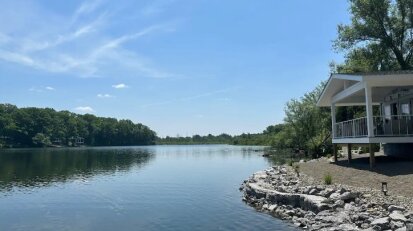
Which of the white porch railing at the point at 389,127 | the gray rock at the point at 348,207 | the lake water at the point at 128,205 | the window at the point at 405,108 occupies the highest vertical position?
the window at the point at 405,108

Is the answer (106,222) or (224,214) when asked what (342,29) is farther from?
(106,222)

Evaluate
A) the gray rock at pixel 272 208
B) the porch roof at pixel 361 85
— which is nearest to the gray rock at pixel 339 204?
the gray rock at pixel 272 208

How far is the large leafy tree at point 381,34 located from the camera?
38406 mm

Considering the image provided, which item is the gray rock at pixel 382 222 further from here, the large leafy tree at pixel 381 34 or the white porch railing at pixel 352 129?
the large leafy tree at pixel 381 34

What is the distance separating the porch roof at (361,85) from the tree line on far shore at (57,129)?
124 metres

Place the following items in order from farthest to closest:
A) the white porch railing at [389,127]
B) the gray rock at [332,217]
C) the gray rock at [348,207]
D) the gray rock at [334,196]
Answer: the white porch railing at [389,127] → the gray rock at [334,196] → the gray rock at [348,207] → the gray rock at [332,217]

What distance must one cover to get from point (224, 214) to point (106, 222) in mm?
5051

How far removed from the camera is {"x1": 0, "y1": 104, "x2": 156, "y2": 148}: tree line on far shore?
137125 millimetres

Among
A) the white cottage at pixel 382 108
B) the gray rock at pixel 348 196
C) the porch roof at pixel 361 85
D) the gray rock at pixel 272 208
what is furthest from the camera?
the white cottage at pixel 382 108

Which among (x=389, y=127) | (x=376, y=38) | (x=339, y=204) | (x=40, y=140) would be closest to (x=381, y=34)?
(x=376, y=38)

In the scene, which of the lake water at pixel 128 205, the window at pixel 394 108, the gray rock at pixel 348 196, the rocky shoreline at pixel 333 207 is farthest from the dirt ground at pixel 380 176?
the window at pixel 394 108

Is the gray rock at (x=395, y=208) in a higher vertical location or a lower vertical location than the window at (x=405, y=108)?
lower

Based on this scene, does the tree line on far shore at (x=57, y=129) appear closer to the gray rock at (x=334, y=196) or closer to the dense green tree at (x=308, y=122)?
the dense green tree at (x=308, y=122)

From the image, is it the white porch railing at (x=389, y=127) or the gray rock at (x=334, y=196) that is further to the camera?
the white porch railing at (x=389, y=127)
